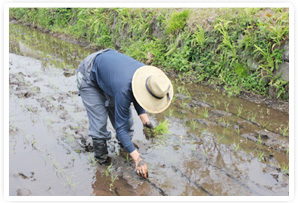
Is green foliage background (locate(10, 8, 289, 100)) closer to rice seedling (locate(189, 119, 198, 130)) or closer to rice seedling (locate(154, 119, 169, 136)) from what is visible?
rice seedling (locate(189, 119, 198, 130))

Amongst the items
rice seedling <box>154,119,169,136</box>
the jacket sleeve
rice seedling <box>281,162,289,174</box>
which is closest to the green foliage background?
rice seedling <box>281,162,289,174</box>

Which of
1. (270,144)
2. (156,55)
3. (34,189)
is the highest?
(156,55)

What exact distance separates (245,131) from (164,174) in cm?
146

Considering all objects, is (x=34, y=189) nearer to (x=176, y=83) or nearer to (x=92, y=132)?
(x=92, y=132)

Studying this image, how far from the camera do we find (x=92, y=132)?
127 inches

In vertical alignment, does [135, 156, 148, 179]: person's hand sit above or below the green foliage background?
below

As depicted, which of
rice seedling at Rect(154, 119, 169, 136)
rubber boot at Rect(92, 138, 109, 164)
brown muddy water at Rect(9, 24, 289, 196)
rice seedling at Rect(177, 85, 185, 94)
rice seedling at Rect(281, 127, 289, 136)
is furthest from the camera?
rice seedling at Rect(177, 85, 185, 94)

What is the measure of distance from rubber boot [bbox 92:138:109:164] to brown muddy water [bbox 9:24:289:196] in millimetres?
95

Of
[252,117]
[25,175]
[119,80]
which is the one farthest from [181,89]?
[25,175]

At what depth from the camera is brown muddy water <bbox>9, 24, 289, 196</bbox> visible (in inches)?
119

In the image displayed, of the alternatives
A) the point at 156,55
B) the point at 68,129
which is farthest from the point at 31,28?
the point at 68,129

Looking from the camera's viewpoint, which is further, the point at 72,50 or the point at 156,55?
the point at 72,50

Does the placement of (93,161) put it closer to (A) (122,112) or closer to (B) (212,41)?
(A) (122,112)

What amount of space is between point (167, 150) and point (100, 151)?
85 centimetres
